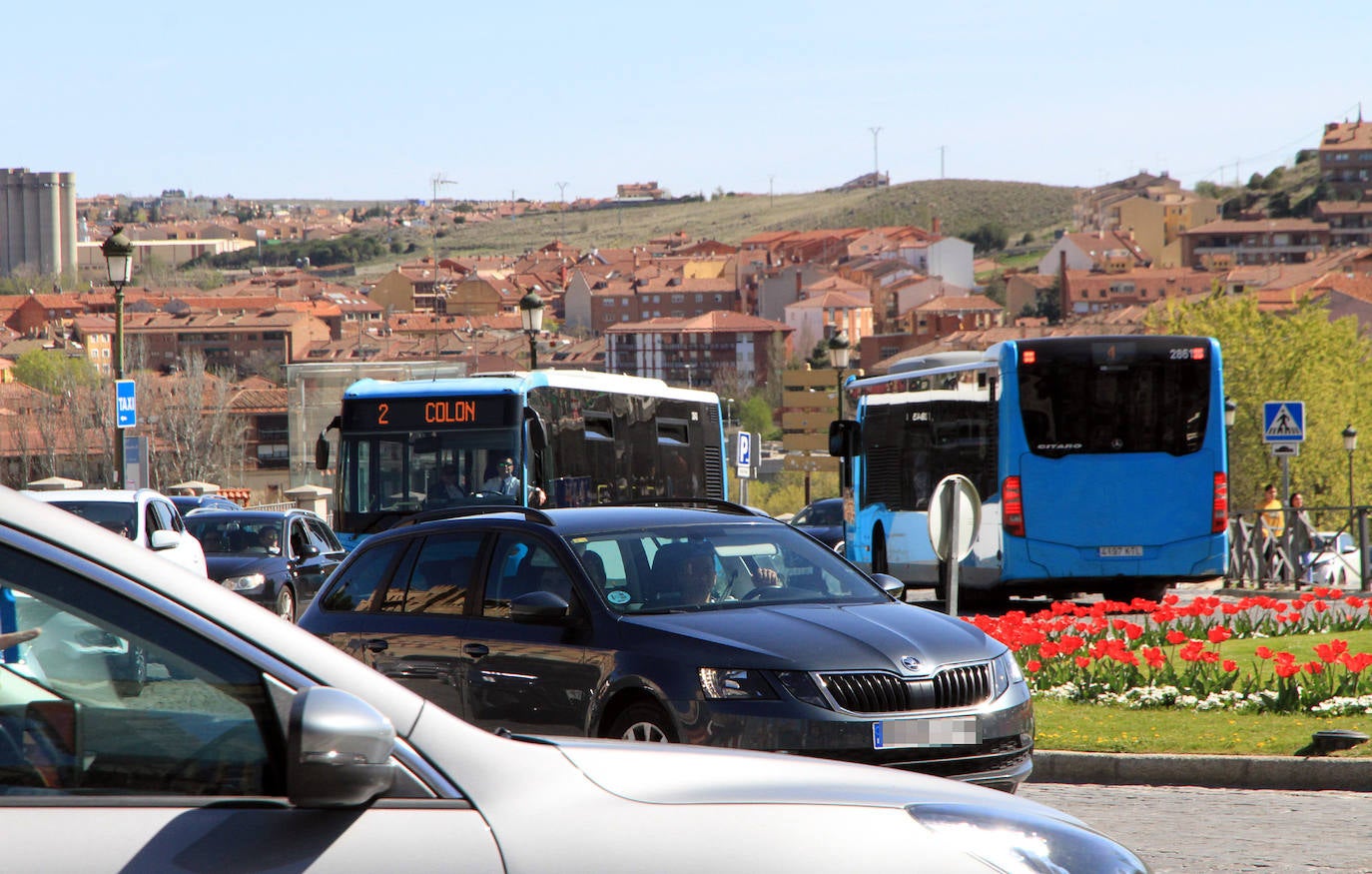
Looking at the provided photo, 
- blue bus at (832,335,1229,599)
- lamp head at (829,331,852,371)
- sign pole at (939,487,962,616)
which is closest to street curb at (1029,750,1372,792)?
sign pole at (939,487,962,616)

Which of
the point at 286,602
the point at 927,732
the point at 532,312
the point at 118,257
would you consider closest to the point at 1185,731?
the point at 927,732

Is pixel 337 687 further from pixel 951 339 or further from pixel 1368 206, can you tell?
pixel 1368 206

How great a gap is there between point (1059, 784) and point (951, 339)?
487 ft

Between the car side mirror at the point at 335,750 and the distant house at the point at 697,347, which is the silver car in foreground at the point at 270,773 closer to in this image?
the car side mirror at the point at 335,750

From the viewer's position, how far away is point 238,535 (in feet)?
75.5

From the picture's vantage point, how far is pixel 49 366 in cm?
11406

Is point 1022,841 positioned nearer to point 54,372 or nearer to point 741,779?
point 741,779

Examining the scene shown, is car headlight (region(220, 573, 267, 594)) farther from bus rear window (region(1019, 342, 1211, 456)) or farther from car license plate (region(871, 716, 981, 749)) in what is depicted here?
car license plate (region(871, 716, 981, 749))

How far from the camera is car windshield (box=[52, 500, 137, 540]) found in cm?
1706

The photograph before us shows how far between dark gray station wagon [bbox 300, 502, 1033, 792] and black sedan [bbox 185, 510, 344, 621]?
11.2 m

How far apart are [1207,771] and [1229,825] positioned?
4.57 ft

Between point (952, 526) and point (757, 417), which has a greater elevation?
point (952, 526)

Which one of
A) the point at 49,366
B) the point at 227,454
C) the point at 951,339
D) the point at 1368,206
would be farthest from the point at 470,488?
the point at 1368,206

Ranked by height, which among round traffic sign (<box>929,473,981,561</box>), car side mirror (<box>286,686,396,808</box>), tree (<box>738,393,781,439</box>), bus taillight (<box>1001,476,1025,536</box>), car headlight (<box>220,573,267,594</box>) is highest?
car side mirror (<box>286,686,396,808</box>)
